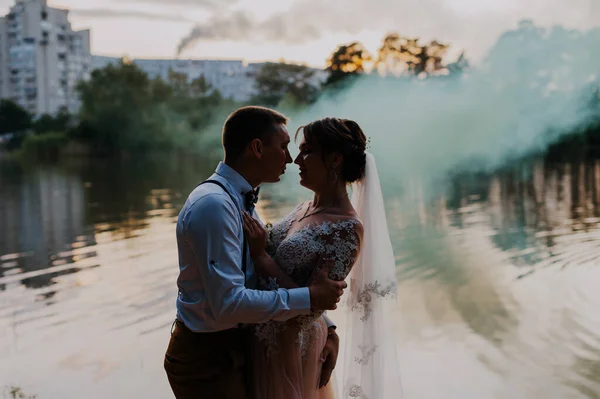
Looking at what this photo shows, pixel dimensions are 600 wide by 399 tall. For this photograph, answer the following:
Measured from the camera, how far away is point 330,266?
2.25 m

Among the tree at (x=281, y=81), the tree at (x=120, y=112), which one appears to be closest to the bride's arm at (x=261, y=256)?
the tree at (x=120, y=112)

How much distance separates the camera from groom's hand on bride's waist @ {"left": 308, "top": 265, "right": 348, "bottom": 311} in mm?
2094

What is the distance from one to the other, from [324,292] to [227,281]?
334 millimetres

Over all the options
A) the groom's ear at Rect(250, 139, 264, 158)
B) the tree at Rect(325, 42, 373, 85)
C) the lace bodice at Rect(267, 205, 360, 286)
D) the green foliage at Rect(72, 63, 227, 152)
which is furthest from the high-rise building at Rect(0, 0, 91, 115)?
the groom's ear at Rect(250, 139, 264, 158)

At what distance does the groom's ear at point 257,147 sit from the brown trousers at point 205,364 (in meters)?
0.55

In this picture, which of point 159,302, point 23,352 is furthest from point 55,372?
point 159,302

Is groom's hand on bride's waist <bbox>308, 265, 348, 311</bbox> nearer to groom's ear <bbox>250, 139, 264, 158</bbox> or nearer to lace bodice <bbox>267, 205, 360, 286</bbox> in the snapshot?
lace bodice <bbox>267, 205, 360, 286</bbox>

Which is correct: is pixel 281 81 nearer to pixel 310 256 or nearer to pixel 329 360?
pixel 329 360

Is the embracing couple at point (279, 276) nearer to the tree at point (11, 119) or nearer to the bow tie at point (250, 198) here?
the bow tie at point (250, 198)

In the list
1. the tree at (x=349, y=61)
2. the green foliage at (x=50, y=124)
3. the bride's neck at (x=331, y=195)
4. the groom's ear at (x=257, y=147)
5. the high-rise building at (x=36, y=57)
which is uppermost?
the high-rise building at (x=36, y=57)

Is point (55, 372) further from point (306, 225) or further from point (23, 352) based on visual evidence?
point (306, 225)

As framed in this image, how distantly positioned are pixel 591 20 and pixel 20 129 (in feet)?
150

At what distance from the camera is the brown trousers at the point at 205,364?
2109 millimetres

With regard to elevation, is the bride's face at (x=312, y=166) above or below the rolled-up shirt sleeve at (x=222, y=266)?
above
